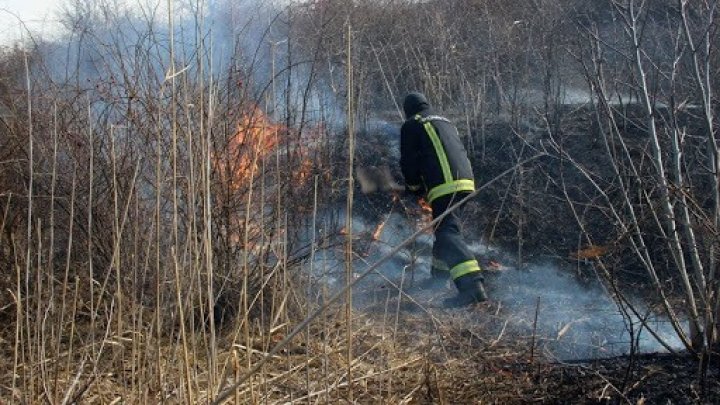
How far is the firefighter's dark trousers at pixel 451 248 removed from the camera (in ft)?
21.8

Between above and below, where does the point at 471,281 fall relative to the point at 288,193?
below

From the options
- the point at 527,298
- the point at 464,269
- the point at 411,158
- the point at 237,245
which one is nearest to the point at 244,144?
the point at 237,245

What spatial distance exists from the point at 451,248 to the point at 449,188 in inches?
19.2

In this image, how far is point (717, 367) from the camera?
415cm

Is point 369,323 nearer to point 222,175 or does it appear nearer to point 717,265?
point 222,175

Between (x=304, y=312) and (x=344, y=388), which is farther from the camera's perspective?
(x=304, y=312)

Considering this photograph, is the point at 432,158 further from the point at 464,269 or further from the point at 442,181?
the point at 464,269

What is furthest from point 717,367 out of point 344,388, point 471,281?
point 471,281

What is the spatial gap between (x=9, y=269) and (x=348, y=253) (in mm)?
2903

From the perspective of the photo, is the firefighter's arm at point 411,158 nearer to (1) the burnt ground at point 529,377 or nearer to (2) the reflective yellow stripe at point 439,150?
(2) the reflective yellow stripe at point 439,150

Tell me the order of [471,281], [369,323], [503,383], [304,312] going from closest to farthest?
[503,383], [304,312], [369,323], [471,281]

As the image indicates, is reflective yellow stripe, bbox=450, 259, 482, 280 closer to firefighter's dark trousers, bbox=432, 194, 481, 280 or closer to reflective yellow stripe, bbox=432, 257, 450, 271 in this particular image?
firefighter's dark trousers, bbox=432, 194, 481, 280

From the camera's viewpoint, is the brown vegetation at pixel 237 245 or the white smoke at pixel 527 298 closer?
the brown vegetation at pixel 237 245

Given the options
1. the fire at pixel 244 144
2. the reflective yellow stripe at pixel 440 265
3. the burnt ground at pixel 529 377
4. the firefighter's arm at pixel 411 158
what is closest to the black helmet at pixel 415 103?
the firefighter's arm at pixel 411 158
